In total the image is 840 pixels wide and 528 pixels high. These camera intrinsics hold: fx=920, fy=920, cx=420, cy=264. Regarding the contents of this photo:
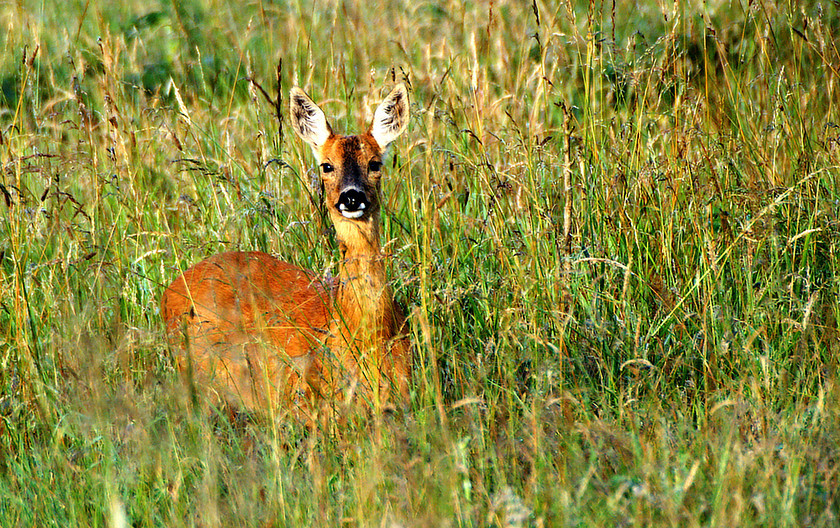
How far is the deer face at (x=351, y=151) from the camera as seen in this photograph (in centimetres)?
338

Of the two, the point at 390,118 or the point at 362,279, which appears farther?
the point at 390,118

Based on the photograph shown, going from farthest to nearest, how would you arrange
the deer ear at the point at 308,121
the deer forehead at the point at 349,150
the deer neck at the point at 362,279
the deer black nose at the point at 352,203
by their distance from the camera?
1. the deer ear at the point at 308,121
2. the deer forehead at the point at 349,150
3. the deer black nose at the point at 352,203
4. the deer neck at the point at 362,279

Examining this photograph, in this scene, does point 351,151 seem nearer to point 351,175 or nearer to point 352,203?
point 351,175

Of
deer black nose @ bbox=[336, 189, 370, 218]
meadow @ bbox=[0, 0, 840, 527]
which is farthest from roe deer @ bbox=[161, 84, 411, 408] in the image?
meadow @ bbox=[0, 0, 840, 527]

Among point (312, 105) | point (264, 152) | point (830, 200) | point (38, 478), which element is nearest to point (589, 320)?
point (830, 200)

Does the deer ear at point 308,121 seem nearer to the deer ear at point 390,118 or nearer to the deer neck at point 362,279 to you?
the deer ear at point 390,118

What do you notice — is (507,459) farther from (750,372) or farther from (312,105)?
(312,105)

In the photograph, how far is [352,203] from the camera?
11.0 feet

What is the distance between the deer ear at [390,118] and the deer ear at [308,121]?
195mm

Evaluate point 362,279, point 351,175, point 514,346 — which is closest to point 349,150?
point 351,175

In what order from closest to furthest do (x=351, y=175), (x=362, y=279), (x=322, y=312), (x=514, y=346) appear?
(x=514, y=346) < (x=362, y=279) < (x=351, y=175) < (x=322, y=312)

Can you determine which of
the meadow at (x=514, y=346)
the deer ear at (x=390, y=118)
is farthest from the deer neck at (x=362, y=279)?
the deer ear at (x=390, y=118)

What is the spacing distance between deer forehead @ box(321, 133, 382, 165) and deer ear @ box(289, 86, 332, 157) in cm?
9

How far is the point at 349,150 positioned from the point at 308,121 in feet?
0.93
